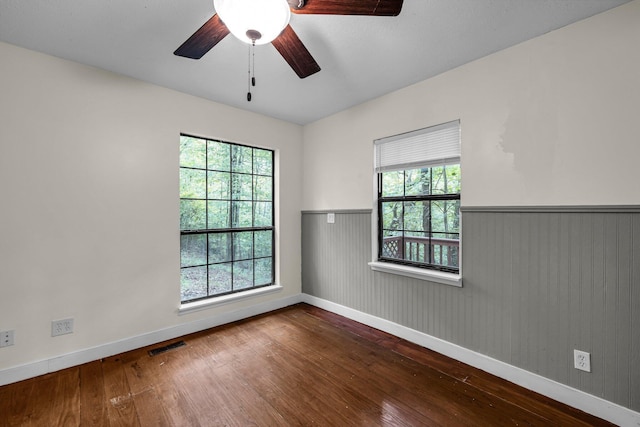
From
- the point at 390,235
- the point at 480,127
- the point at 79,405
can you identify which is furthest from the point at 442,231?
the point at 79,405

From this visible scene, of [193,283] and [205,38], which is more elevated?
[205,38]

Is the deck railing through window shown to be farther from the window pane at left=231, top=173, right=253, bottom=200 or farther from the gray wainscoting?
the window pane at left=231, top=173, right=253, bottom=200

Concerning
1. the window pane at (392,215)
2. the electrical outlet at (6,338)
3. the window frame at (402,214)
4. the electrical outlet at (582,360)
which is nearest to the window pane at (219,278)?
the electrical outlet at (6,338)

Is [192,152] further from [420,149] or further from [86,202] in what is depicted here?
[420,149]

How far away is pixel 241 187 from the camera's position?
3381 mm

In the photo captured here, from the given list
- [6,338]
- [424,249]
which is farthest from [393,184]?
[6,338]

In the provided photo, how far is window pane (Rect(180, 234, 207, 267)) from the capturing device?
2936mm

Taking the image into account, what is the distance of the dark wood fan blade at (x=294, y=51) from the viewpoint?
1.54m

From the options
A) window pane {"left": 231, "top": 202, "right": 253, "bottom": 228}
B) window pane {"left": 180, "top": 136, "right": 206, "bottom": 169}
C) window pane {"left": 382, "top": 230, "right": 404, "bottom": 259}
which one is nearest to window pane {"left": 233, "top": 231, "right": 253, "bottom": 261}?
window pane {"left": 231, "top": 202, "right": 253, "bottom": 228}

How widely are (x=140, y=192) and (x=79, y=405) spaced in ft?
5.46

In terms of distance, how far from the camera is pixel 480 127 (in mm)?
2256

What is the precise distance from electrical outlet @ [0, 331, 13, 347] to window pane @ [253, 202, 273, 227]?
7.24 ft

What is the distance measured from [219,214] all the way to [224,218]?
76mm

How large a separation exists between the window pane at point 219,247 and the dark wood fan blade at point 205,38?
191cm
